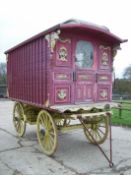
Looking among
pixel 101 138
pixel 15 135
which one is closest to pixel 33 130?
pixel 15 135

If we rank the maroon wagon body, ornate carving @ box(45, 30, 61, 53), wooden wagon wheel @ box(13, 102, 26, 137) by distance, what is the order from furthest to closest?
wooden wagon wheel @ box(13, 102, 26, 137) → the maroon wagon body → ornate carving @ box(45, 30, 61, 53)

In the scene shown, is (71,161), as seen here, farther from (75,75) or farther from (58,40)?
(58,40)

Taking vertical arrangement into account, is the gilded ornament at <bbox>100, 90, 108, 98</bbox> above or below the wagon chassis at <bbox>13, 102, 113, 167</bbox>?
above

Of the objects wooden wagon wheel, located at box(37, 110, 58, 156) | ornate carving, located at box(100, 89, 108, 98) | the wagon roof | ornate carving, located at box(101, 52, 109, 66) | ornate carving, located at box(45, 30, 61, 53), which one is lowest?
wooden wagon wheel, located at box(37, 110, 58, 156)

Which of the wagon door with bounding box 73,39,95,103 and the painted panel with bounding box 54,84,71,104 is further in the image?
the wagon door with bounding box 73,39,95,103

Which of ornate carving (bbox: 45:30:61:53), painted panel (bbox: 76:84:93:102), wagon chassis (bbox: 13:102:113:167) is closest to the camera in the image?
ornate carving (bbox: 45:30:61:53)

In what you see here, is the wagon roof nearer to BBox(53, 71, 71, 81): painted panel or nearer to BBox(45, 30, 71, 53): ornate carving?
BBox(45, 30, 71, 53): ornate carving

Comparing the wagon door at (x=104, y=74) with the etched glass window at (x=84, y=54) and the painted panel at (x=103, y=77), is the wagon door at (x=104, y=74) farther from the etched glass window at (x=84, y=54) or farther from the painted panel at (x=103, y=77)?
the etched glass window at (x=84, y=54)

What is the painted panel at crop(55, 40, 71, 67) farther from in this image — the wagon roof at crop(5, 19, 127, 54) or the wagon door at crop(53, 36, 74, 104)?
the wagon roof at crop(5, 19, 127, 54)

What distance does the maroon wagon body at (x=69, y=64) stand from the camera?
709 cm

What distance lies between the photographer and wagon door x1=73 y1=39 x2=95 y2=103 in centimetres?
748

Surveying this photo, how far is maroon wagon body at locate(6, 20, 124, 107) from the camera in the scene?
7090 millimetres

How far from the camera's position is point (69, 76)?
733cm

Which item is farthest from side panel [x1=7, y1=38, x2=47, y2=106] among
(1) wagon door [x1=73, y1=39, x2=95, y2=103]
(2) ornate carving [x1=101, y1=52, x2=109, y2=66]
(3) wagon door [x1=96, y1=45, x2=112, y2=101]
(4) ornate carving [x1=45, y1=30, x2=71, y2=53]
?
(2) ornate carving [x1=101, y1=52, x2=109, y2=66]
